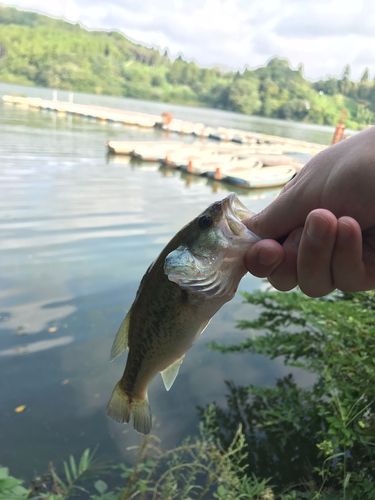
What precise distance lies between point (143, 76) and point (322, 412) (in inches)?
4666

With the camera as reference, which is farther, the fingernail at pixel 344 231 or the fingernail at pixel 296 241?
the fingernail at pixel 296 241

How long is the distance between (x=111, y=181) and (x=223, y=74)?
10873 cm

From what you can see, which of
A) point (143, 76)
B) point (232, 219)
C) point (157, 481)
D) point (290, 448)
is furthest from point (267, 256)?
point (143, 76)

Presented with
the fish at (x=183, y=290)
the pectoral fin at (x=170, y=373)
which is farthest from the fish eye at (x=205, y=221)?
the pectoral fin at (x=170, y=373)

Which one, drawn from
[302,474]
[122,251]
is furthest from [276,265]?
[122,251]

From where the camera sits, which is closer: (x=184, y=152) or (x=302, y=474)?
(x=302, y=474)

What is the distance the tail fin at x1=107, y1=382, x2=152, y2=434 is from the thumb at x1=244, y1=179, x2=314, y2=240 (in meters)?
1.19

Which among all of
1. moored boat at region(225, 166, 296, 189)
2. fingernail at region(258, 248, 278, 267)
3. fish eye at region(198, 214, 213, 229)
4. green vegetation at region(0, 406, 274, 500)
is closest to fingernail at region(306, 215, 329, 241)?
fingernail at region(258, 248, 278, 267)

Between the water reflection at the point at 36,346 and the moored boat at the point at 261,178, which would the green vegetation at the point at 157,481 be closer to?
the water reflection at the point at 36,346

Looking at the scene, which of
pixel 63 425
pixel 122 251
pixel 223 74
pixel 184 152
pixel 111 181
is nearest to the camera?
pixel 63 425

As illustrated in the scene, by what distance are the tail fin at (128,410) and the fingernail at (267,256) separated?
1100 millimetres

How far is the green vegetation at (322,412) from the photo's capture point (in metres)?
2.49

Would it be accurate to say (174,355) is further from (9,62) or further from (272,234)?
(9,62)

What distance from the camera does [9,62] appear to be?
277 feet
